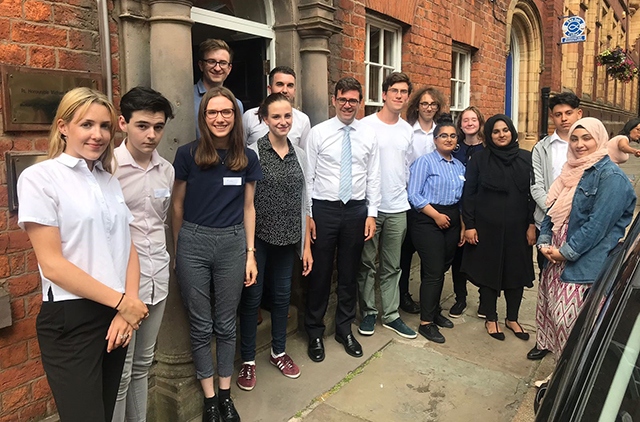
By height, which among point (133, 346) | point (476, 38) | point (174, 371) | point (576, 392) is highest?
point (476, 38)

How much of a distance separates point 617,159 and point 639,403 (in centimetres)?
467

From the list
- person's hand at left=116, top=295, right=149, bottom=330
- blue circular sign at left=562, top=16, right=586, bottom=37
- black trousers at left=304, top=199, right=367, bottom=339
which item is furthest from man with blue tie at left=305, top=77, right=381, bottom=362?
blue circular sign at left=562, top=16, right=586, bottom=37

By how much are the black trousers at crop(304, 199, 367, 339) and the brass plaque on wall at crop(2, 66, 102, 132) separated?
71.0 inches

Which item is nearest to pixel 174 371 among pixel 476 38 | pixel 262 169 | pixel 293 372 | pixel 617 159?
pixel 293 372

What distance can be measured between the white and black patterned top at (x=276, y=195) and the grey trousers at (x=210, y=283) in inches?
13.1

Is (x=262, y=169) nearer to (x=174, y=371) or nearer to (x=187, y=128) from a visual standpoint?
(x=187, y=128)

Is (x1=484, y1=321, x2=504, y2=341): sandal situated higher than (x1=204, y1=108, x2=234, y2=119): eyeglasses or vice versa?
(x1=204, y1=108, x2=234, y2=119): eyeglasses

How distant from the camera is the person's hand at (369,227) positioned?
3.85 metres

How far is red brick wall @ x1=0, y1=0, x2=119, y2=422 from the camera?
2.38 meters

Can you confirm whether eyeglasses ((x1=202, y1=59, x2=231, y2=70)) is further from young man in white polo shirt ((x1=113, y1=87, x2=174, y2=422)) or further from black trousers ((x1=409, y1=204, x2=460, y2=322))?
black trousers ((x1=409, y1=204, x2=460, y2=322))

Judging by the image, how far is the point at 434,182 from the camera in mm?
4137

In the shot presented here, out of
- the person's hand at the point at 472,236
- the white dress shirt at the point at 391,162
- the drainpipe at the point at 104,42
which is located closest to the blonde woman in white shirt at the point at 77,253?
the drainpipe at the point at 104,42

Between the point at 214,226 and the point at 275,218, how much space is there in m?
0.55

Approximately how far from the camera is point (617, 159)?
16.3 feet
